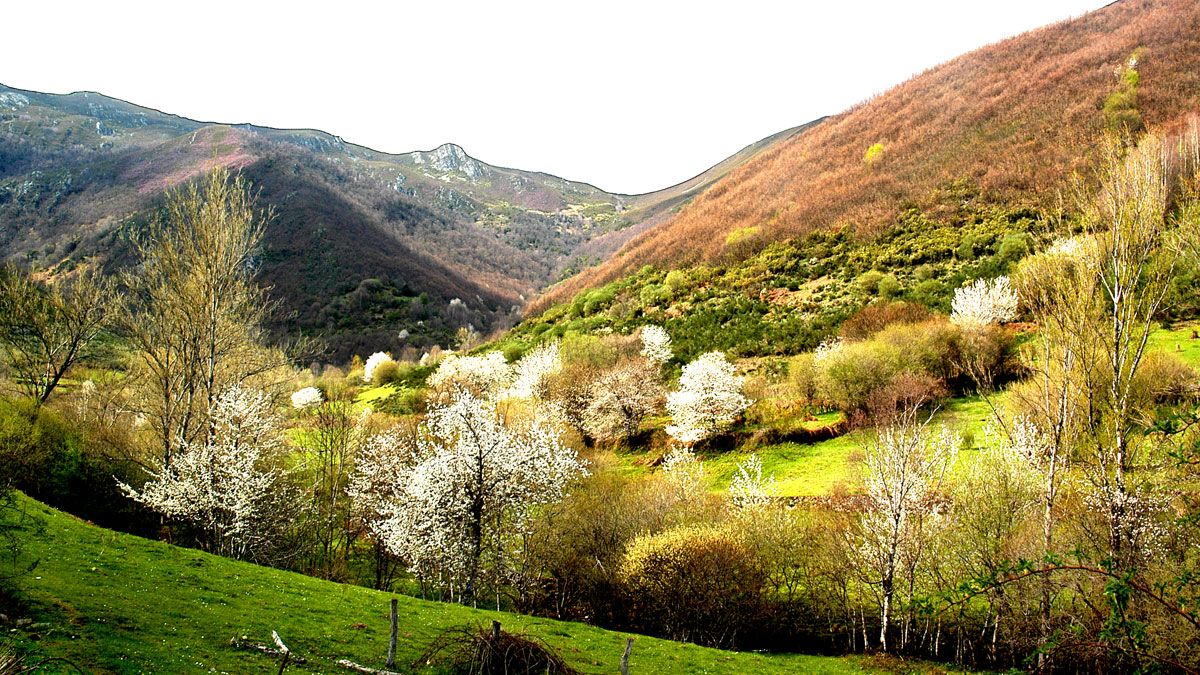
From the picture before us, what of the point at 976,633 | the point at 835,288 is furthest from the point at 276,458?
the point at 835,288

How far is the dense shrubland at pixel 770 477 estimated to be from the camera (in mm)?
16766

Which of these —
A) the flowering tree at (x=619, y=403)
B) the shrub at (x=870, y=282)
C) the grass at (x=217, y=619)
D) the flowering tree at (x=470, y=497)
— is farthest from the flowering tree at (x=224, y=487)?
the shrub at (x=870, y=282)

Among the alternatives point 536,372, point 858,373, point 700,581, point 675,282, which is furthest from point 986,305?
point 675,282

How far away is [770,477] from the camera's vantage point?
28031mm

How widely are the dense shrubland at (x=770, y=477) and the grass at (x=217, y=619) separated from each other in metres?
2.88

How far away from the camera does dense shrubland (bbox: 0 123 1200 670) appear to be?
16.8 m

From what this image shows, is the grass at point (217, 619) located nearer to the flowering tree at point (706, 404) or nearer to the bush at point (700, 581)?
the bush at point (700, 581)

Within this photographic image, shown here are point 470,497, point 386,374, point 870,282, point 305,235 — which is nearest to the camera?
point 470,497

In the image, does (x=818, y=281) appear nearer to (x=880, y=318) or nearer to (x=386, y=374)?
(x=880, y=318)

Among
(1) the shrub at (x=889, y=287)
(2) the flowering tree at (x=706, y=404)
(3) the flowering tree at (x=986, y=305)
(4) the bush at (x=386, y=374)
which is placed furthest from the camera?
(4) the bush at (x=386, y=374)

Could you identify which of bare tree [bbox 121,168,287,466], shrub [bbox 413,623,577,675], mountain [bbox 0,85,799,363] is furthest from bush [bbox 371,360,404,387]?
shrub [bbox 413,623,577,675]

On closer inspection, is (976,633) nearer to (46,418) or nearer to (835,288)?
(46,418)

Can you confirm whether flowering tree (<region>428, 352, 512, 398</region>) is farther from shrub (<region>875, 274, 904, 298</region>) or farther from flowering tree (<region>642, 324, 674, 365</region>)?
shrub (<region>875, 274, 904, 298</region>)

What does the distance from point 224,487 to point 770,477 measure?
76.0 ft
